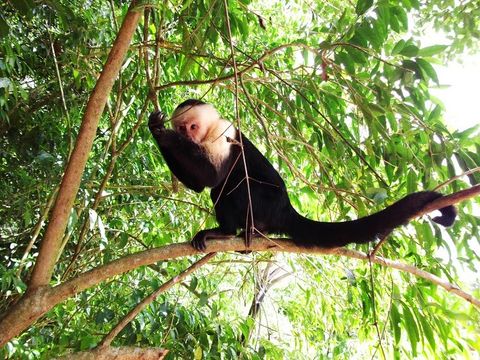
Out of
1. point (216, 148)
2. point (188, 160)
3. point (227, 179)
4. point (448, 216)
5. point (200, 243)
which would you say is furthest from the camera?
point (216, 148)

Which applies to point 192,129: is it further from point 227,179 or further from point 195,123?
point 227,179

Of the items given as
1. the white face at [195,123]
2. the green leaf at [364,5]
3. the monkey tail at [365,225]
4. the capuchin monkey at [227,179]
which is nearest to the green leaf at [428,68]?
the green leaf at [364,5]

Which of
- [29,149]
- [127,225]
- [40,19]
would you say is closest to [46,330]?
[127,225]

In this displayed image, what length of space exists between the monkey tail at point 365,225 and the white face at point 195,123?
0.65 meters

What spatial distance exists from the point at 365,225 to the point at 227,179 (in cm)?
63

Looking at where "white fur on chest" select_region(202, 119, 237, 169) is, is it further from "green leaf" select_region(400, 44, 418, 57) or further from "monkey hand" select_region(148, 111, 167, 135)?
"green leaf" select_region(400, 44, 418, 57)

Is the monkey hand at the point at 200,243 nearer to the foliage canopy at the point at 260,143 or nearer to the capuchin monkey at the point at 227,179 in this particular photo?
the capuchin monkey at the point at 227,179

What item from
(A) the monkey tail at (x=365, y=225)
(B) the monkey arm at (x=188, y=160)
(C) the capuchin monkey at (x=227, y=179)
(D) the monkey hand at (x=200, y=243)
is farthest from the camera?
(B) the monkey arm at (x=188, y=160)

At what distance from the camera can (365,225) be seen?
1938mm

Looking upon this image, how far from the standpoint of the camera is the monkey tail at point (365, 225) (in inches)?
67.1

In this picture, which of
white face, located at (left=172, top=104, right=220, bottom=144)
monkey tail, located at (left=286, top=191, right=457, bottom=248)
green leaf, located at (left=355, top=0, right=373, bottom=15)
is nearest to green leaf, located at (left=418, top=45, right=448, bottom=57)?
green leaf, located at (left=355, top=0, right=373, bottom=15)

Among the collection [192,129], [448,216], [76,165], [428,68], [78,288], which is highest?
[192,129]

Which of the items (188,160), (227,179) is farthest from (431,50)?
(188,160)

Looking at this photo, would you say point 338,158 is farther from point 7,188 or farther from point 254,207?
point 7,188
